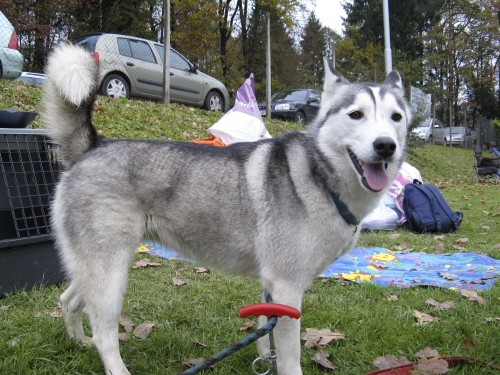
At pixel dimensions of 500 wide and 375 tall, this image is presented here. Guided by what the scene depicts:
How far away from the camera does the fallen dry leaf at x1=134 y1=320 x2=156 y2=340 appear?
8.99 feet

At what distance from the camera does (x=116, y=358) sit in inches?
87.2

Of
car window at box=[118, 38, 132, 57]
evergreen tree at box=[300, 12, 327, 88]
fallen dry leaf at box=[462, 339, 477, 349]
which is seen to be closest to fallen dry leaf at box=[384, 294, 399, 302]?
fallen dry leaf at box=[462, 339, 477, 349]

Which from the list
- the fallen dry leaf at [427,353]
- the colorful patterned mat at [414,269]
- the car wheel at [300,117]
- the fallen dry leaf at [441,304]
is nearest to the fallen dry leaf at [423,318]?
the fallen dry leaf at [441,304]

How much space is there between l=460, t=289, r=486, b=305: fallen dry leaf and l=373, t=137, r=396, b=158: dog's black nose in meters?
1.73

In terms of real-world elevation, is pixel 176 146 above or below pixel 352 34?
below

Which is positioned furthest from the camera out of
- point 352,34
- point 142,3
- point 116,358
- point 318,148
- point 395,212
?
point 352,34

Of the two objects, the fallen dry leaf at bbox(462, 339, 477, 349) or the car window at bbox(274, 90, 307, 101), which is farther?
the car window at bbox(274, 90, 307, 101)

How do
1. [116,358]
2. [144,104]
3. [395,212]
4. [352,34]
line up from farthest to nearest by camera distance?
[352,34]
[144,104]
[395,212]
[116,358]

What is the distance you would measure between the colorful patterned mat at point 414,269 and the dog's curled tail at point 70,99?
46.7 inches

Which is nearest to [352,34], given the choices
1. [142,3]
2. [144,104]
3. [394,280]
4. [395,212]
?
[142,3]

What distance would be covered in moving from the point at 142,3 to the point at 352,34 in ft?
54.1

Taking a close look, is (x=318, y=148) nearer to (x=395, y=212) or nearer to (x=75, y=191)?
(x=75, y=191)

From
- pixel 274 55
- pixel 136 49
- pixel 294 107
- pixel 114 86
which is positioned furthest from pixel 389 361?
pixel 274 55

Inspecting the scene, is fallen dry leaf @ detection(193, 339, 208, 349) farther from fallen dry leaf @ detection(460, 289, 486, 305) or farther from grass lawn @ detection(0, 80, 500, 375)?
→ fallen dry leaf @ detection(460, 289, 486, 305)
